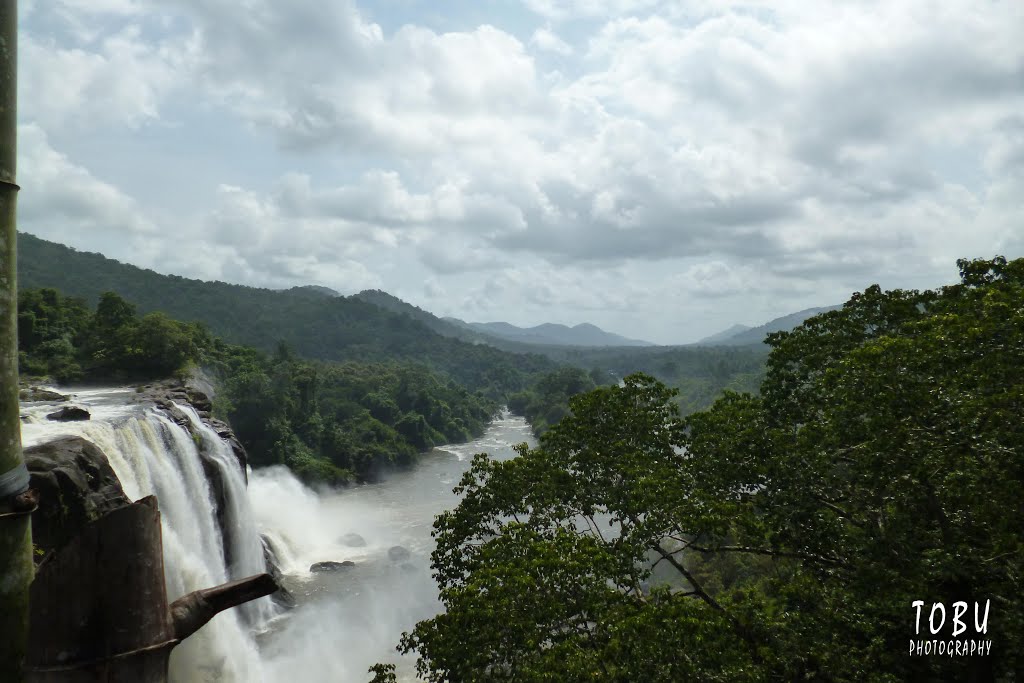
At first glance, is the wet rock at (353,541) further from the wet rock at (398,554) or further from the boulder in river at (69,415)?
the boulder in river at (69,415)

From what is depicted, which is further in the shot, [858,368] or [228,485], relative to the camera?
[228,485]

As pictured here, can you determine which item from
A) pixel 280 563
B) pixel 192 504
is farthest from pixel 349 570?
pixel 192 504

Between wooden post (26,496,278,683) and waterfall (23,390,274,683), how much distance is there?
14958mm

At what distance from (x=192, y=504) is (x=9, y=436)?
21615 millimetres

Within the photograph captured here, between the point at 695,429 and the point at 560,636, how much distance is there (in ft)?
17.3

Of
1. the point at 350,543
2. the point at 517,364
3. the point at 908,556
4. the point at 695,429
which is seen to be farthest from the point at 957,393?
the point at 517,364

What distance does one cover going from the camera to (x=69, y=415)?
61.4ft

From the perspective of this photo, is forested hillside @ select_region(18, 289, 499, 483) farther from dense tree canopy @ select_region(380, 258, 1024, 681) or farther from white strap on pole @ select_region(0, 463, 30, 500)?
white strap on pole @ select_region(0, 463, 30, 500)

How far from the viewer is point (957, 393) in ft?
28.5

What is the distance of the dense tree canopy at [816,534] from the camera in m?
7.79

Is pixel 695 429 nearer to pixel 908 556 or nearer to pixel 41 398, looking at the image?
pixel 908 556

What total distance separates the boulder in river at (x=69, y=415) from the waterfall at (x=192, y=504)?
0.37 m

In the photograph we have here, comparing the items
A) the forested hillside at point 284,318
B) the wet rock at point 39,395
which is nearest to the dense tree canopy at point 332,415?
the wet rock at point 39,395

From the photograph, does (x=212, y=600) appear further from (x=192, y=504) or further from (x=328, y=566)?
(x=328, y=566)
